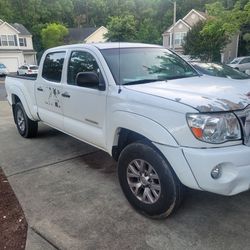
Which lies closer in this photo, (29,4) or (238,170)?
(238,170)

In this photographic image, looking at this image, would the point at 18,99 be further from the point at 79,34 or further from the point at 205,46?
the point at 79,34

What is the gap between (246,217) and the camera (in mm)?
3363

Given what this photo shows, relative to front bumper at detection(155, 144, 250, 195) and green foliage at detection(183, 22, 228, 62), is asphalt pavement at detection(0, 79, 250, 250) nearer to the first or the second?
front bumper at detection(155, 144, 250, 195)

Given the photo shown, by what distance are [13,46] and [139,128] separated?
155ft

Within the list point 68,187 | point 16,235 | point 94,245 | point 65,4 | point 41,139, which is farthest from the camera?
point 65,4

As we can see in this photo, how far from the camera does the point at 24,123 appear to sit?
655 centimetres

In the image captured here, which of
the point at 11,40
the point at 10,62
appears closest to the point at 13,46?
the point at 11,40

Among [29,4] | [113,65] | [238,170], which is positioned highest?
[29,4]

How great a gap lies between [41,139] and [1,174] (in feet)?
5.86

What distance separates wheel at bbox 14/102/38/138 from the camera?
6.43m

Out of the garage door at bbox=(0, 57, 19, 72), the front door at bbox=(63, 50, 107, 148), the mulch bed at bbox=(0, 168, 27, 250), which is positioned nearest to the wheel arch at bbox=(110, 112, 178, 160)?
the front door at bbox=(63, 50, 107, 148)

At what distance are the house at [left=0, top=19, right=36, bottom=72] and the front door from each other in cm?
4354

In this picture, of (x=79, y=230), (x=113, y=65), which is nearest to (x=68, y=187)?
(x=79, y=230)

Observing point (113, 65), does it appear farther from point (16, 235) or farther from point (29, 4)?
point (29, 4)
